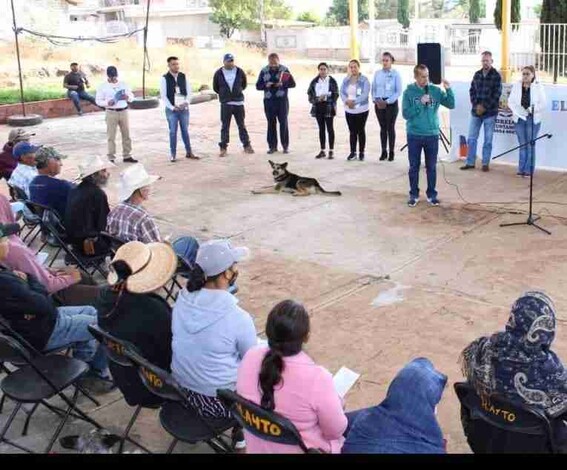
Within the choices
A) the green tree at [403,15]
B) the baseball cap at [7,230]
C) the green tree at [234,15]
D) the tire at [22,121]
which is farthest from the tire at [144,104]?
the green tree at [234,15]

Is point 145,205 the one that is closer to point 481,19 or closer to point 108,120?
point 108,120

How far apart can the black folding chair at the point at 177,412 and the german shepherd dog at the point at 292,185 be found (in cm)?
583

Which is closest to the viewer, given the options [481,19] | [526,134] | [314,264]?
[314,264]

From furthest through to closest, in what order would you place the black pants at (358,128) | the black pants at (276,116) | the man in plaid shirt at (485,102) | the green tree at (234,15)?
the green tree at (234,15) → the black pants at (276,116) → the black pants at (358,128) → the man in plaid shirt at (485,102)

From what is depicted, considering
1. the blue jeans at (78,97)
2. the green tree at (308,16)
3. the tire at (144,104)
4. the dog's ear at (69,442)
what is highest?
the green tree at (308,16)

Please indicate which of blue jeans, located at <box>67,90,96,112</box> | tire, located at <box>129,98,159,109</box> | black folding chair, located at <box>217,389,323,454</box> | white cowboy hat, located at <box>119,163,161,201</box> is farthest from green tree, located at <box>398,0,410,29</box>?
black folding chair, located at <box>217,389,323,454</box>

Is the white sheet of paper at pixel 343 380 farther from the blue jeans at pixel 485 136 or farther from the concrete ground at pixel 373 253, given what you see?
the blue jeans at pixel 485 136

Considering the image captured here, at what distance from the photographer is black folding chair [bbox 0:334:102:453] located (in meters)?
3.52

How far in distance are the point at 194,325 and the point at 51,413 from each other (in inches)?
55.2

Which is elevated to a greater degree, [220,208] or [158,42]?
[158,42]

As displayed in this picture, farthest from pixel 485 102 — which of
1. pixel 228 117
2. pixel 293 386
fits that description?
pixel 293 386

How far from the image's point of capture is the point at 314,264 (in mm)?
6559

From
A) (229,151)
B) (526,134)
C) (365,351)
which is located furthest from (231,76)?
(365,351)

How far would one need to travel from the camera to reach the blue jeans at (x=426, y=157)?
806cm
